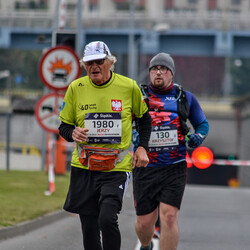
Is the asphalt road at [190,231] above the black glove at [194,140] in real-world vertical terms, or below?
below

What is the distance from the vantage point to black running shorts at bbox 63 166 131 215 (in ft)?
17.4

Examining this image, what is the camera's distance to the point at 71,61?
11.7 m

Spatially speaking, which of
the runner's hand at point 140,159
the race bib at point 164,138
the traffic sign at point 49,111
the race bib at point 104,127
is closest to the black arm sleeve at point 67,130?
the race bib at point 104,127

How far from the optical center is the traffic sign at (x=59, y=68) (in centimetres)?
1171

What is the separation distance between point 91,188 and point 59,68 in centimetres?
668

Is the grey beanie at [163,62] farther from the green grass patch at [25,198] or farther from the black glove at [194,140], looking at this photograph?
the green grass patch at [25,198]

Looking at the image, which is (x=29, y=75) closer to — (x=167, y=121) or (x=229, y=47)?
(x=229, y=47)

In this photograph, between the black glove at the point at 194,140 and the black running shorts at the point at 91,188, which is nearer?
the black running shorts at the point at 91,188

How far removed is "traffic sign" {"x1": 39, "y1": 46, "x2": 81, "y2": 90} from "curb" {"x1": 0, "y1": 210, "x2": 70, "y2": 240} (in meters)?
2.34

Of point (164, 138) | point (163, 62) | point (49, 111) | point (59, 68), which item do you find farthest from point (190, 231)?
point (163, 62)

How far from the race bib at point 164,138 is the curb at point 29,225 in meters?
2.64

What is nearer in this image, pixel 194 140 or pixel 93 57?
pixel 93 57

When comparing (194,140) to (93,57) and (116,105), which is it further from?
(93,57)

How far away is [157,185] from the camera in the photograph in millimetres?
6242
